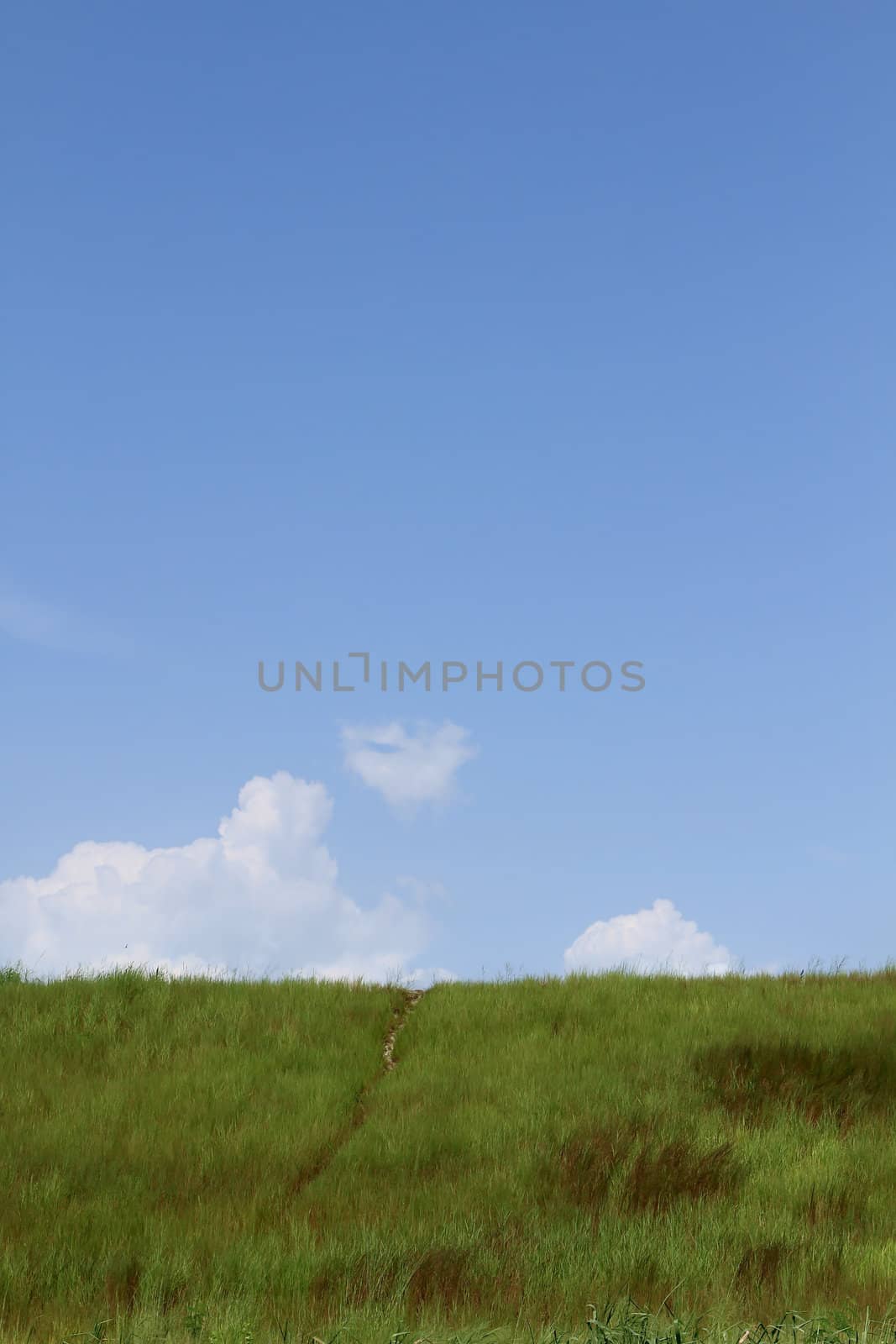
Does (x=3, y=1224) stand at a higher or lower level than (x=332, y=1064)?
lower

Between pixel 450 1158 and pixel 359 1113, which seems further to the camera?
pixel 359 1113

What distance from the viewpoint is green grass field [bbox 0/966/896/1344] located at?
7.48 meters

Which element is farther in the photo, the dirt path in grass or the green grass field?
the dirt path in grass

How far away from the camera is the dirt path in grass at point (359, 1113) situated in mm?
10336

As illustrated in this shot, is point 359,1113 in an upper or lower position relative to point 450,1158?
upper

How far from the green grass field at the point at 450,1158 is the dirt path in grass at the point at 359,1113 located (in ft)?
0.16

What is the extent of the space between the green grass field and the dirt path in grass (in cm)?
5

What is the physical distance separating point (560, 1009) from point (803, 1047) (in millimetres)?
3144

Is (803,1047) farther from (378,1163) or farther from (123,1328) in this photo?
(123,1328)

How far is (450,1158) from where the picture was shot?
10.5m

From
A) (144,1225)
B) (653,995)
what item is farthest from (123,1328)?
(653,995)

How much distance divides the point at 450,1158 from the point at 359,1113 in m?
1.81

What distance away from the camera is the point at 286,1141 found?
1090cm

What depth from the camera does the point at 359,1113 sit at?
12.0 metres
